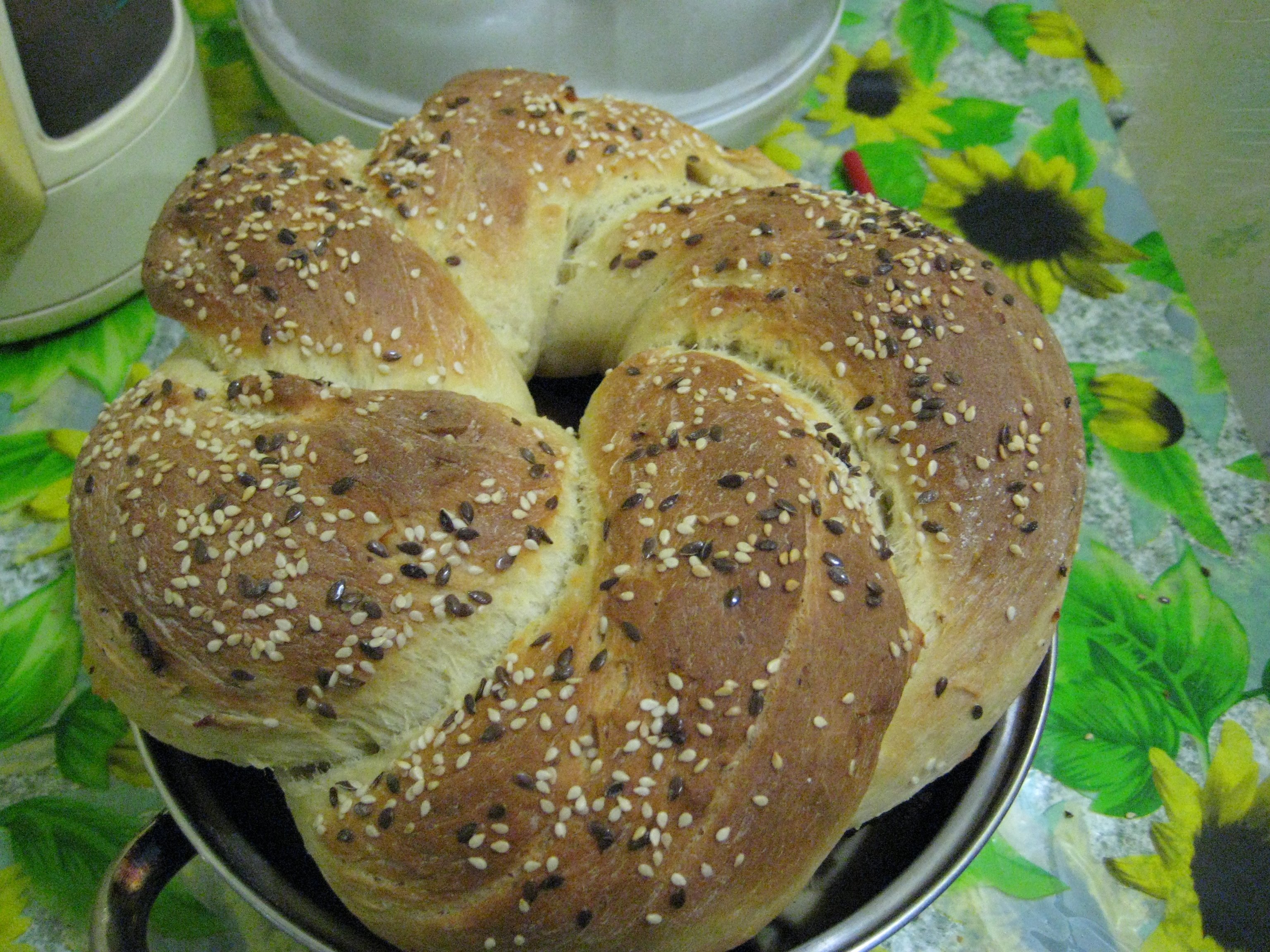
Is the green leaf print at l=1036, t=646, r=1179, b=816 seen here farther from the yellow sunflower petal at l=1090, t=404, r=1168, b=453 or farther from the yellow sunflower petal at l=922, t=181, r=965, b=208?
the yellow sunflower petal at l=922, t=181, r=965, b=208

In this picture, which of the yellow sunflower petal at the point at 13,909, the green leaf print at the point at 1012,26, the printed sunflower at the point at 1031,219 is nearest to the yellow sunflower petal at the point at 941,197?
the printed sunflower at the point at 1031,219

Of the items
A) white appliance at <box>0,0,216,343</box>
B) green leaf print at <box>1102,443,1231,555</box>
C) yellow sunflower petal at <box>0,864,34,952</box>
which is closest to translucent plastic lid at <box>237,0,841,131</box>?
white appliance at <box>0,0,216,343</box>

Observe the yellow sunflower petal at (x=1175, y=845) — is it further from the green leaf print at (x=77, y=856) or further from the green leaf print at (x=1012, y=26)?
the green leaf print at (x=1012, y=26)

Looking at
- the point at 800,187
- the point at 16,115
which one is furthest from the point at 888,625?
the point at 16,115

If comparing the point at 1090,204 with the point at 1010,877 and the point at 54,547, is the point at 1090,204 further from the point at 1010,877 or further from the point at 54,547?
the point at 54,547

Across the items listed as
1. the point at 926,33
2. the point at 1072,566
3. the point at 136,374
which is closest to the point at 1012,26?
the point at 926,33
